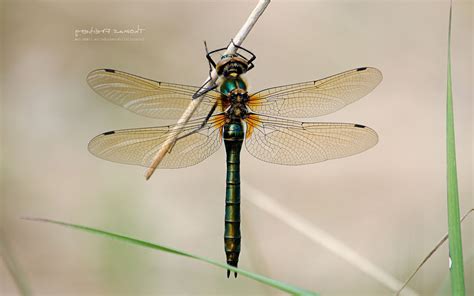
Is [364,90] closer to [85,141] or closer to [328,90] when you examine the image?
[328,90]

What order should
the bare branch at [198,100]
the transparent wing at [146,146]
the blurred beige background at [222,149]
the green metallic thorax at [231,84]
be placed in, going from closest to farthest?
1. the bare branch at [198,100]
2. the transparent wing at [146,146]
3. the green metallic thorax at [231,84]
4. the blurred beige background at [222,149]

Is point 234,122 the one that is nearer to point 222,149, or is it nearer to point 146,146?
point 146,146

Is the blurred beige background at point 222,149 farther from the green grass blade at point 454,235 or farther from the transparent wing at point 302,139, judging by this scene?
the green grass blade at point 454,235

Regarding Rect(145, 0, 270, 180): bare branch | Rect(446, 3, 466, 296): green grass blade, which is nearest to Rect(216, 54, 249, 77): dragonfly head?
Rect(145, 0, 270, 180): bare branch

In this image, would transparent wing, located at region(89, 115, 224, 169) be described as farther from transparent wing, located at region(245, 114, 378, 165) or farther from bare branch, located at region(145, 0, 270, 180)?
transparent wing, located at region(245, 114, 378, 165)

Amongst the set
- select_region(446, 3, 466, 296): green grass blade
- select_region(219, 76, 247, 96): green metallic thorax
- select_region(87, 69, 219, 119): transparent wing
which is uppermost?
select_region(219, 76, 247, 96): green metallic thorax

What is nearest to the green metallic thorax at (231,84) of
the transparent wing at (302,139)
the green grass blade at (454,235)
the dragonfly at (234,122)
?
the dragonfly at (234,122)
